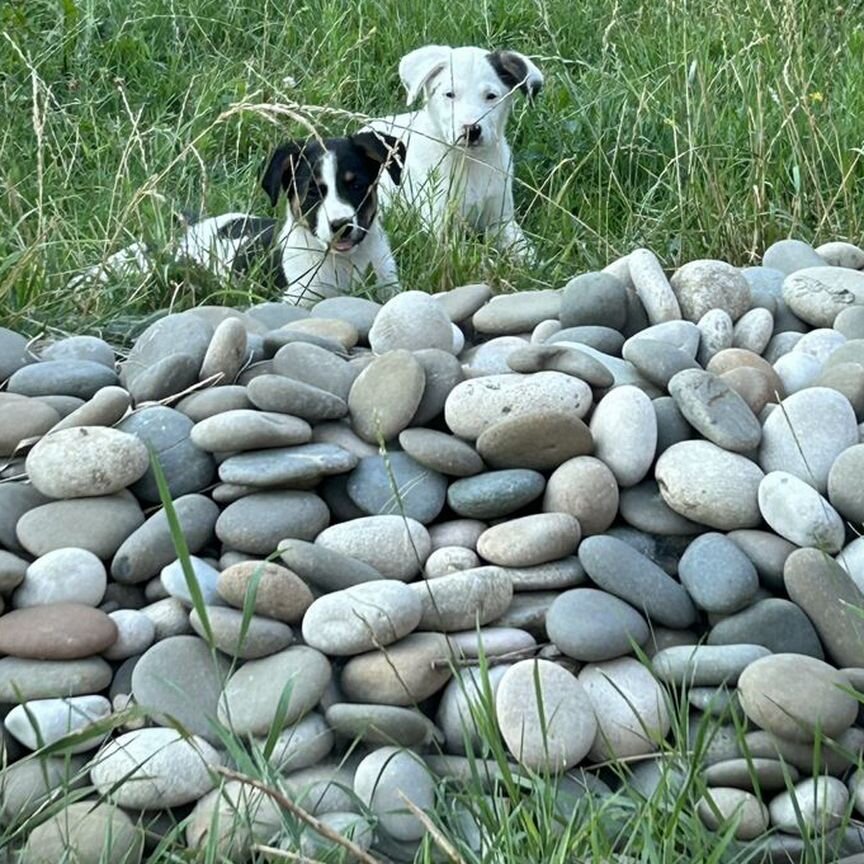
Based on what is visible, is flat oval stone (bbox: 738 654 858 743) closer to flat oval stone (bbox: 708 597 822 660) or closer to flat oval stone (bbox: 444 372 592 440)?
flat oval stone (bbox: 708 597 822 660)

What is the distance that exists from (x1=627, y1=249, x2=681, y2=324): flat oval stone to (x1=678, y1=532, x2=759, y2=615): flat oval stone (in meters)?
0.83

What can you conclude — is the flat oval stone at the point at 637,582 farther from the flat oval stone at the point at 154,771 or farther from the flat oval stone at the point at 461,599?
the flat oval stone at the point at 154,771

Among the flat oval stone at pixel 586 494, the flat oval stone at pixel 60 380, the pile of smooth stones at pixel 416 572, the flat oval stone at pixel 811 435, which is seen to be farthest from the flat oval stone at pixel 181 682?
the flat oval stone at pixel 811 435

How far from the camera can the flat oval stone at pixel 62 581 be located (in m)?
2.58

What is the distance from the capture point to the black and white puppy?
4.55 metres

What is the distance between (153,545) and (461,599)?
1.78 ft

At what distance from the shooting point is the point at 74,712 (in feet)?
7.85

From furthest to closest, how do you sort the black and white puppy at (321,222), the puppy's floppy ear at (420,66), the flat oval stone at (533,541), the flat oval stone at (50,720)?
the puppy's floppy ear at (420,66) → the black and white puppy at (321,222) → the flat oval stone at (533,541) → the flat oval stone at (50,720)

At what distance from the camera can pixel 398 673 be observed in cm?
240

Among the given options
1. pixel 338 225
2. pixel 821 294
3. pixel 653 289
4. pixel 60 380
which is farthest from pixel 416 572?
pixel 338 225

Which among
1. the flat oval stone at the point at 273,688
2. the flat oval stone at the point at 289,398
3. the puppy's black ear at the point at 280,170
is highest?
the flat oval stone at the point at 289,398

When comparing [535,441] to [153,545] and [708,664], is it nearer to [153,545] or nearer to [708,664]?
[708,664]

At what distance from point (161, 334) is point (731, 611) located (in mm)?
1343

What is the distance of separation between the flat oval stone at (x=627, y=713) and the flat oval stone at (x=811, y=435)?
56 cm
